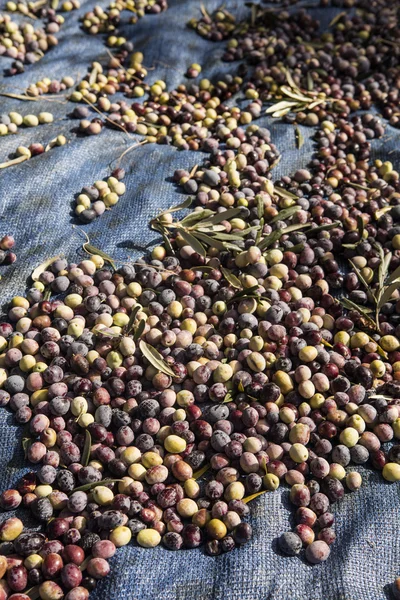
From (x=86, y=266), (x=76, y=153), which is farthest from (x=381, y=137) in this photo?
(x=86, y=266)

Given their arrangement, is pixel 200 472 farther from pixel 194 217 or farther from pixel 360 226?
pixel 360 226

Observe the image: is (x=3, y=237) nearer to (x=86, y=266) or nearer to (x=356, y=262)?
(x=86, y=266)

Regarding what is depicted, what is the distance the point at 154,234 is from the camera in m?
2.38

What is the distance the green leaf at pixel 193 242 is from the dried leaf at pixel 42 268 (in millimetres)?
496

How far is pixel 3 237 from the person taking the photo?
2324mm

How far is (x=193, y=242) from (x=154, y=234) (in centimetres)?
22

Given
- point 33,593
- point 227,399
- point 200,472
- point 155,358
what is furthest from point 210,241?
point 33,593

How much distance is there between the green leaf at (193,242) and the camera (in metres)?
2.22

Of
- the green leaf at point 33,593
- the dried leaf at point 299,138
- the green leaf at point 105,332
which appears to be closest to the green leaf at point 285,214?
the dried leaf at point 299,138

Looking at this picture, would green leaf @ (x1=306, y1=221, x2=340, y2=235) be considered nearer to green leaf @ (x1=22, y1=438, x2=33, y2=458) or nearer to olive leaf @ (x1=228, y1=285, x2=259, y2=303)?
olive leaf @ (x1=228, y1=285, x2=259, y2=303)

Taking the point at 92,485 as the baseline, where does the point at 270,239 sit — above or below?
above

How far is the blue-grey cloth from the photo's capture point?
1507 mm

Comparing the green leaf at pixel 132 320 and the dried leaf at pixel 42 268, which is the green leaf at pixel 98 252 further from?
the green leaf at pixel 132 320

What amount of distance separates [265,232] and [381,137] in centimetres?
106
